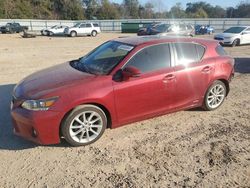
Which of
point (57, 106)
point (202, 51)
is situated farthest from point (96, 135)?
point (202, 51)

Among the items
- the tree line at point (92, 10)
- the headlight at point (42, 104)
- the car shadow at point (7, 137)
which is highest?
the tree line at point (92, 10)

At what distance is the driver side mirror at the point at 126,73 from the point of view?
173 inches

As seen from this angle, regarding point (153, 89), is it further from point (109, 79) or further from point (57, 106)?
point (57, 106)

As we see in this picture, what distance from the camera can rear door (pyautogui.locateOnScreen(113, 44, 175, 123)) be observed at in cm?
452

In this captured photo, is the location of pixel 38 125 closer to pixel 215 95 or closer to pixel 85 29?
pixel 215 95

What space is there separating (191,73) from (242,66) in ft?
22.0

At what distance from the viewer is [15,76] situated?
346 inches

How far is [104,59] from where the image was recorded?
16.6 feet

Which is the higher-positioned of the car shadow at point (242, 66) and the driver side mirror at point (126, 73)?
the driver side mirror at point (126, 73)

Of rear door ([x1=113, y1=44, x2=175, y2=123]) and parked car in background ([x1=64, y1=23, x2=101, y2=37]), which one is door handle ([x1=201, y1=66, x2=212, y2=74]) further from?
parked car in background ([x1=64, y1=23, x2=101, y2=37])

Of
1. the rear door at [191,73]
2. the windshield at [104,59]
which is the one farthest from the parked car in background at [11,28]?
the rear door at [191,73]

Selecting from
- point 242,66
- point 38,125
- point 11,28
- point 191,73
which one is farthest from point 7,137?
point 11,28

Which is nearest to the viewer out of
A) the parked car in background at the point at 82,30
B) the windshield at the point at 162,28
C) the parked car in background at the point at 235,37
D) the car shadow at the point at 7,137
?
the car shadow at the point at 7,137

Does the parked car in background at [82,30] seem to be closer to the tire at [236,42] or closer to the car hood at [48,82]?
the tire at [236,42]
